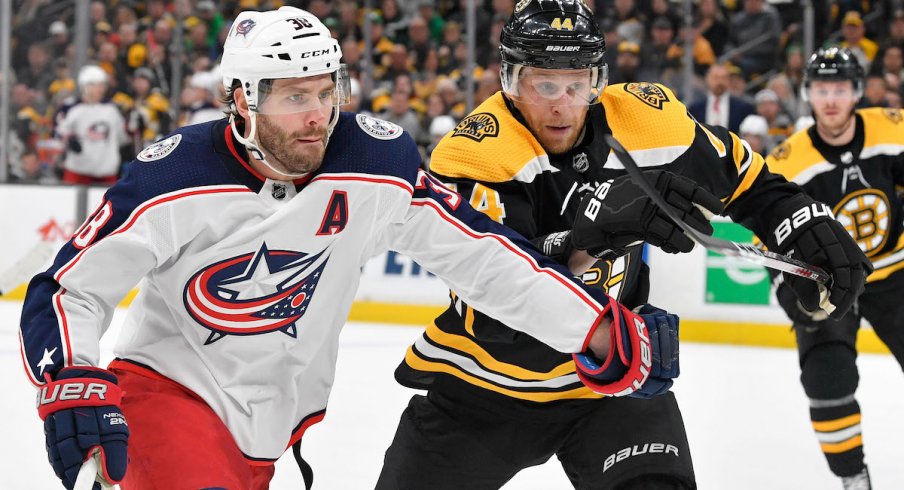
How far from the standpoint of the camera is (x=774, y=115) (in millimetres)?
7168

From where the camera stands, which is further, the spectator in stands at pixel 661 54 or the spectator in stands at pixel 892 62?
the spectator in stands at pixel 661 54

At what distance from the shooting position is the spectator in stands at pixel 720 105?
282 inches

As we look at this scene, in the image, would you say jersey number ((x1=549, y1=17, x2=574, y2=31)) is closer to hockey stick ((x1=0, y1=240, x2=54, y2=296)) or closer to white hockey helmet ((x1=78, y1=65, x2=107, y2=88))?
hockey stick ((x1=0, y1=240, x2=54, y2=296))

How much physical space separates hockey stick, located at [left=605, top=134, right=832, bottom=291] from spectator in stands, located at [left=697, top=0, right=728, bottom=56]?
5.70 meters

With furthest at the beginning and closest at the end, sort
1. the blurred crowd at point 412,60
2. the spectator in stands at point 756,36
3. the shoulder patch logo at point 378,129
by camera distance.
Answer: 1. the spectator in stands at point 756,36
2. the blurred crowd at point 412,60
3. the shoulder patch logo at point 378,129

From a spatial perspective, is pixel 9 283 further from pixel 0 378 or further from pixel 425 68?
pixel 425 68

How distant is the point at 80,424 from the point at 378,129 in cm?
75

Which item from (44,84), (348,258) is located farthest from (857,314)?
(44,84)

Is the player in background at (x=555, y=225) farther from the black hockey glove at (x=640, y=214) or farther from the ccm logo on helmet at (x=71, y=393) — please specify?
the ccm logo on helmet at (x=71, y=393)

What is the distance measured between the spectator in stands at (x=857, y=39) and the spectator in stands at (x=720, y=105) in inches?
32.6

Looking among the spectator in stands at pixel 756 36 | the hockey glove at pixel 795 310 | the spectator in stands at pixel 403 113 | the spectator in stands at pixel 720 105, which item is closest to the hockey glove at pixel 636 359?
the hockey glove at pixel 795 310

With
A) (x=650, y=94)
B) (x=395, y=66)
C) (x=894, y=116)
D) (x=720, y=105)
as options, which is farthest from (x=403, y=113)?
(x=650, y=94)

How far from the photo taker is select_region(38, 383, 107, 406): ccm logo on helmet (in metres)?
1.76

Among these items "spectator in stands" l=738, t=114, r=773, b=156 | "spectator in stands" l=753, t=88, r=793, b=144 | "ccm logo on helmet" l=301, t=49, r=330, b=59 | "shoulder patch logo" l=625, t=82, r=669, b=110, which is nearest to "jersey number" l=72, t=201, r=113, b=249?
"ccm logo on helmet" l=301, t=49, r=330, b=59
